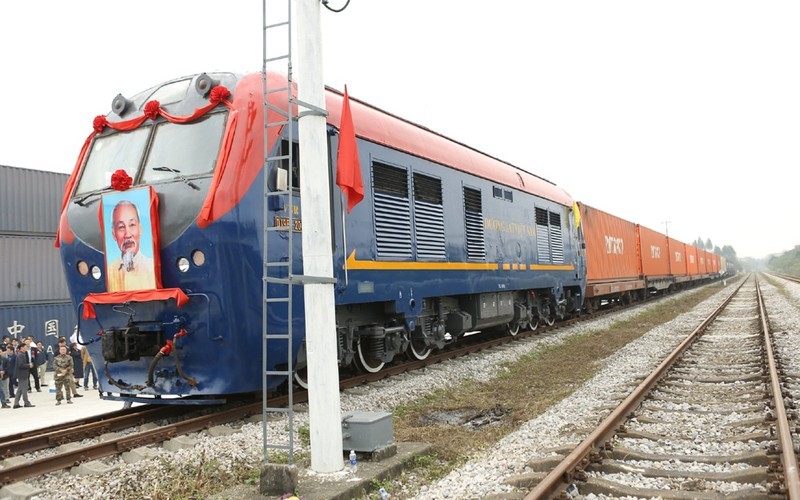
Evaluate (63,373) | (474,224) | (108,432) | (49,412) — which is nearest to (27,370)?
(63,373)

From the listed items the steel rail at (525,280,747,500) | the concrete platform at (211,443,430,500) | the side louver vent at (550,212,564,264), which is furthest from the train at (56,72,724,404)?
the side louver vent at (550,212,564,264)

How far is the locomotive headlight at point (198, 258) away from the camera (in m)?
6.31

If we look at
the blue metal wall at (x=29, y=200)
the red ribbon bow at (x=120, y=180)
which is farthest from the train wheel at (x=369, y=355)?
the blue metal wall at (x=29, y=200)

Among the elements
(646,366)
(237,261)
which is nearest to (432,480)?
(237,261)

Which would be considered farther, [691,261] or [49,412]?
[691,261]

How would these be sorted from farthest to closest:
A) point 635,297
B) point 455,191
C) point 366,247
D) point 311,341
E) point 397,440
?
1. point 635,297
2. point 455,191
3. point 366,247
4. point 397,440
5. point 311,341

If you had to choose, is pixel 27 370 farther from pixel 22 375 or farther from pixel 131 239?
pixel 131 239

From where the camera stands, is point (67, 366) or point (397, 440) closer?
point (397, 440)

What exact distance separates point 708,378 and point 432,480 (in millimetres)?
5151

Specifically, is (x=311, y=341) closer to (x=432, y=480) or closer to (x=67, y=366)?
(x=432, y=480)

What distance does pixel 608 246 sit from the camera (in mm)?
22875

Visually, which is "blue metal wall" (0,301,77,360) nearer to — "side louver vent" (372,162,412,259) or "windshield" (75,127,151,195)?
"windshield" (75,127,151,195)

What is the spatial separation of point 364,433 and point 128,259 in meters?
3.24

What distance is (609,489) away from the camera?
416 cm
